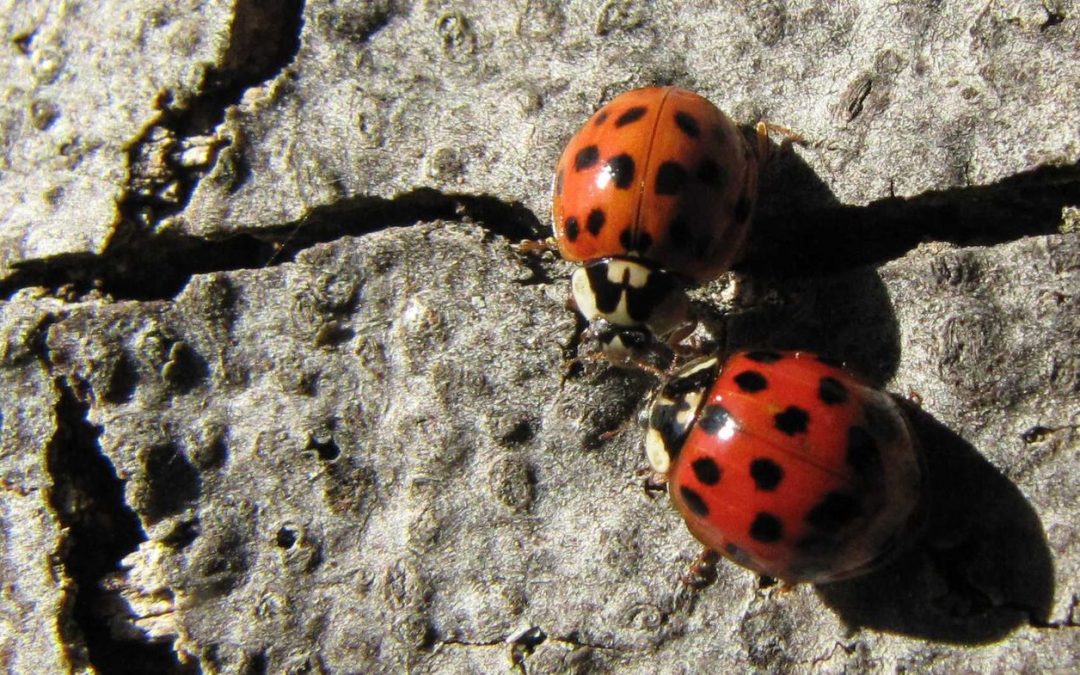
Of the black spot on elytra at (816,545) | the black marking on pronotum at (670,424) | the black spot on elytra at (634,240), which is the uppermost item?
the black spot on elytra at (634,240)

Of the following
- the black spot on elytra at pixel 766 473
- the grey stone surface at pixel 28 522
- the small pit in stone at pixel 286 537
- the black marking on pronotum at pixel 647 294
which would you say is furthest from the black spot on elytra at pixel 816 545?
the grey stone surface at pixel 28 522

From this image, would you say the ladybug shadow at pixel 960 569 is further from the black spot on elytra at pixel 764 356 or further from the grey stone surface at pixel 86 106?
the grey stone surface at pixel 86 106

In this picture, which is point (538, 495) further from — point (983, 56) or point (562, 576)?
point (983, 56)

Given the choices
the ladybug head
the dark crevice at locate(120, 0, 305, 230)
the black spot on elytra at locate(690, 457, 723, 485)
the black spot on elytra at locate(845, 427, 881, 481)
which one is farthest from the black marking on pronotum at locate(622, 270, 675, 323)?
the dark crevice at locate(120, 0, 305, 230)

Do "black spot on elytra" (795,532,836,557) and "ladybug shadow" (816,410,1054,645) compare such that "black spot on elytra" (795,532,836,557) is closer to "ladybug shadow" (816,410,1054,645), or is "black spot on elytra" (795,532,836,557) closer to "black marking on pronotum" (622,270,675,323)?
"ladybug shadow" (816,410,1054,645)

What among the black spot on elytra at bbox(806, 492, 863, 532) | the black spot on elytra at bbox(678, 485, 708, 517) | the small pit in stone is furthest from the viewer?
the small pit in stone

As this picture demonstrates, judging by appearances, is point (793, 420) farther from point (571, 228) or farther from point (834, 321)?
point (571, 228)

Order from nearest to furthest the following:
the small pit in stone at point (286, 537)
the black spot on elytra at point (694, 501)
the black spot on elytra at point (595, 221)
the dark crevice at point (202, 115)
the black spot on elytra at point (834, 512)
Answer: the black spot on elytra at point (834, 512)
the black spot on elytra at point (694, 501)
the small pit in stone at point (286, 537)
the black spot on elytra at point (595, 221)
the dark crevice at point (202, 115)
